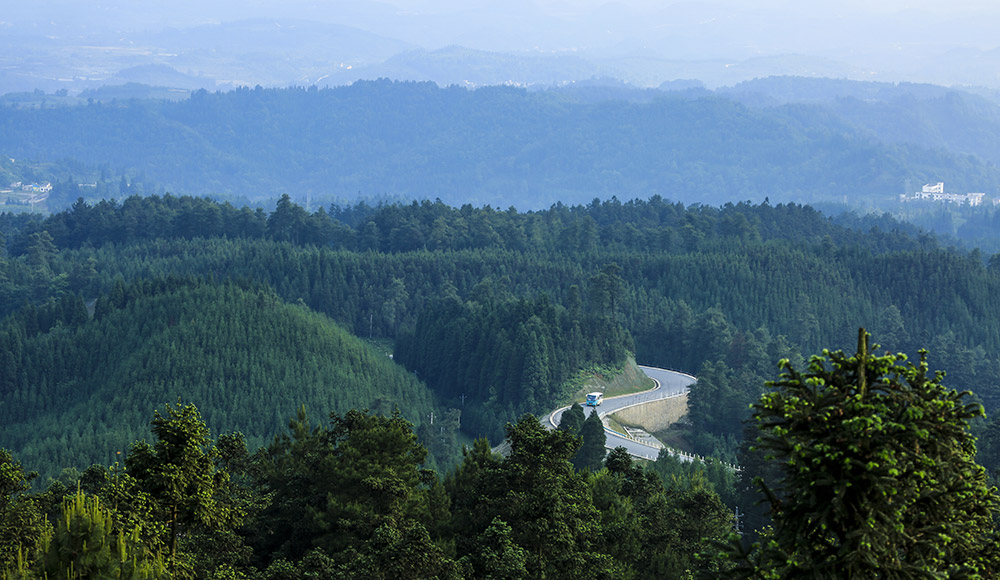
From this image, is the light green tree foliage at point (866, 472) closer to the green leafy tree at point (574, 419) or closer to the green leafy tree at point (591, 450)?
the green leafy tree at point (591, 450)

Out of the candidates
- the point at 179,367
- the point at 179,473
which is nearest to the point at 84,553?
Result: the point at 179,473

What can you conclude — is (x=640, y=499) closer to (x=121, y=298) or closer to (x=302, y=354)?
(x=302, y=354)

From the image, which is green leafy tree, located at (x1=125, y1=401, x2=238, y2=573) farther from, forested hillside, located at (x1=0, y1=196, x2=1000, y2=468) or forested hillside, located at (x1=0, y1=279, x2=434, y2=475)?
forested hillside, located at (x1=0, y1=196, x2=1000, y2=468)

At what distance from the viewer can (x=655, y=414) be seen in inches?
3546

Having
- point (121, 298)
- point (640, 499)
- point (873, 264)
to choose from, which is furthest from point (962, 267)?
point (640, 499)

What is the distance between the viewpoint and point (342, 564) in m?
35.8

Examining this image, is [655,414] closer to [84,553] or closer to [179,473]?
[179,473]

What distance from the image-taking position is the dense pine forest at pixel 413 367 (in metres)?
34.4

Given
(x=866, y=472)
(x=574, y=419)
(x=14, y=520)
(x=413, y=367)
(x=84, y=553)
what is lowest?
(x=413, y=367)

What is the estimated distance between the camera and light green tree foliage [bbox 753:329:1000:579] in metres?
16.5

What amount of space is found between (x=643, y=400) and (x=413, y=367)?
23.3 metres

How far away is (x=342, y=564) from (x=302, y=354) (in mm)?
57413

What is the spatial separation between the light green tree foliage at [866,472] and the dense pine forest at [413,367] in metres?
0.22

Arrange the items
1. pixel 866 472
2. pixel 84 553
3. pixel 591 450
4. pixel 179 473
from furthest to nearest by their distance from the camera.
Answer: pixel 591 450
pixel 179 473
pixel 84 553
pixel 866 472
